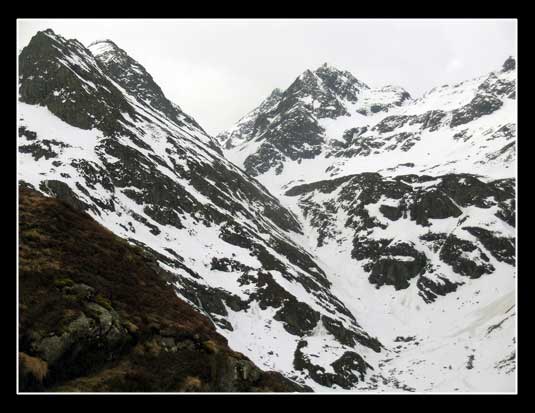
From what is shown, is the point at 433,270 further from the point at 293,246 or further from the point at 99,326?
the point at 99,326

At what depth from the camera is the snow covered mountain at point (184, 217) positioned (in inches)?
3767

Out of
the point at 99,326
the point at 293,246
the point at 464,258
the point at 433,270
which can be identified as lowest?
the point at 99,326

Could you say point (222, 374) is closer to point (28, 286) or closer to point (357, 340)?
point (28, 286)

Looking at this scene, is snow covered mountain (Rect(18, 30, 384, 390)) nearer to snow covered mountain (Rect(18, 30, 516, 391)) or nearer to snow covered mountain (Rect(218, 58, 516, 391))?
snow covered mountain (Rect(18, 30, 516, 391))

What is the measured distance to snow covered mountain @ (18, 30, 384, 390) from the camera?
95688 mm

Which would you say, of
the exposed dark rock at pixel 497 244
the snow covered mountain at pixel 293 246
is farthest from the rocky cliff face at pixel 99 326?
the exposed dark rock at pixel 497 244

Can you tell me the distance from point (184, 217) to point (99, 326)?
9835 cm

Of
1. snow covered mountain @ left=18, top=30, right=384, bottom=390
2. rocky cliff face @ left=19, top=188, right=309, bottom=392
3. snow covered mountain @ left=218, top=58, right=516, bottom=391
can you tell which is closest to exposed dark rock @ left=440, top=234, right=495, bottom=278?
snow covered mountain @ left=218, top=58, right=516, bottom=391

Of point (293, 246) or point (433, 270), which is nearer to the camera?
point (293, 246)

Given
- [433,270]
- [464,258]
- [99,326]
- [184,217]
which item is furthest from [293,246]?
[99,326]

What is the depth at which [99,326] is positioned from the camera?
24078 mm

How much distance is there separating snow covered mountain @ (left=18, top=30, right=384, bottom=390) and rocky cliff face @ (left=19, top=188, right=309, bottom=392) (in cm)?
5331
